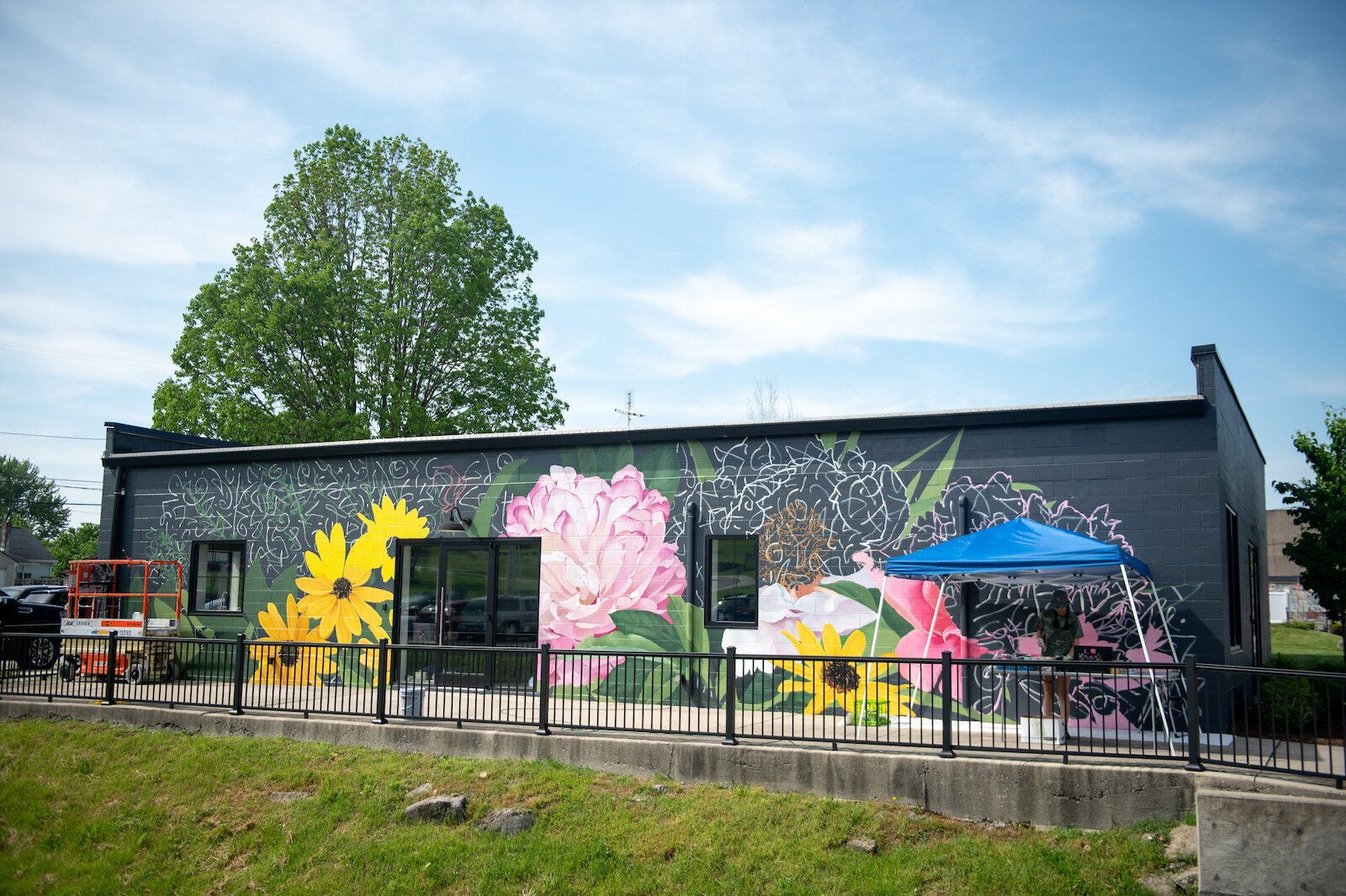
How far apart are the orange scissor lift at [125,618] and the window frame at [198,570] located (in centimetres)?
22

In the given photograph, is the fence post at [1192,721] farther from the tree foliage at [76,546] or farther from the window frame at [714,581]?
the tree foliage at [76,546]

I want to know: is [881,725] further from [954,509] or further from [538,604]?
[538,604]

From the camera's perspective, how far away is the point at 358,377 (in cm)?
3048

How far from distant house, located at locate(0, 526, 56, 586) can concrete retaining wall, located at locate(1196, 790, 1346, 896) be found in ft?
271

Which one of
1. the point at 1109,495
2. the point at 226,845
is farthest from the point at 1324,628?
the point at 226,845

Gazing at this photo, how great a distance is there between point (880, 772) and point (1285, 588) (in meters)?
46.4

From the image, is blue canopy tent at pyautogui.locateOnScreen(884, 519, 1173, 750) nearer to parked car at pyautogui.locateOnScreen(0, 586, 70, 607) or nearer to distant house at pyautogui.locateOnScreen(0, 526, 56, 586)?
parked car at pyautogui.locateOnScreen(0, 586, 70, 607)

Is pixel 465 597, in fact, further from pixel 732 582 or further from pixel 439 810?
pixel 439 810

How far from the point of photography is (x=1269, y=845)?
798 centimetres

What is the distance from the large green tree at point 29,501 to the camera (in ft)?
287

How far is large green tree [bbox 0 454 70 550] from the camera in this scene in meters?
87.6

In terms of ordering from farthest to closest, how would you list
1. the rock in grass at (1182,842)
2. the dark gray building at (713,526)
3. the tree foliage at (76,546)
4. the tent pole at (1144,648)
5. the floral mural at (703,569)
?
the tree foliage at (76,546), the floral mural at (703,569), the dark gray building at (713,526), the tent pole at (1144,648), the rock in grass at (1182,842)

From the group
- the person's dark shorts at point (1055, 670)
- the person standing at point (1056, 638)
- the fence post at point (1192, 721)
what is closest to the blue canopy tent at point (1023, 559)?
the person standing at point (1056, 638)

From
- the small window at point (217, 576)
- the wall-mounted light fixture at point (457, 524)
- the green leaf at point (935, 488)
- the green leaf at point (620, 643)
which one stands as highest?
the green leaf at point (935, 488)
